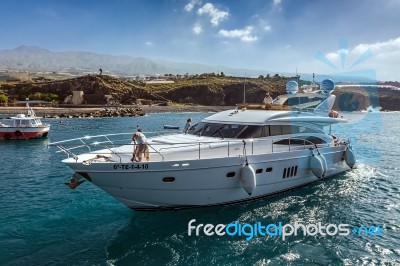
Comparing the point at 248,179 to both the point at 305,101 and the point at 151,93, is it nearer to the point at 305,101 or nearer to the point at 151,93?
the point at 305,101

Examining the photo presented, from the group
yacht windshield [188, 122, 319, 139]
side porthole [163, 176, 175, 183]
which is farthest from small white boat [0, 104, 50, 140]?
side porthole [163, 176, 175, 183]

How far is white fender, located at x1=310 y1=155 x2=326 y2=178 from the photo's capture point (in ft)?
50.0

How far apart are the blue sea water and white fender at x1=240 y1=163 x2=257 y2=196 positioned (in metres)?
1.14

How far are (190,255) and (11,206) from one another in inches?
342

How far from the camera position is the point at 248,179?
12359mm

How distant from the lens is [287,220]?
12.5 m

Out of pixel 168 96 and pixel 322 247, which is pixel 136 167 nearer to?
pixel 322 247

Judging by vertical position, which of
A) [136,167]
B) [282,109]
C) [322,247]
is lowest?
[322,247]

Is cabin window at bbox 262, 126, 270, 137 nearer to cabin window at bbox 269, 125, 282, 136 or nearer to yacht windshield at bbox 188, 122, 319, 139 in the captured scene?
yacht windshield at bbox 188, 122, 319, 139

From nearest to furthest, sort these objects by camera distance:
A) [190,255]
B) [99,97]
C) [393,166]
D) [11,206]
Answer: [190,255]
[11,206]
[393,166]
[99,97]

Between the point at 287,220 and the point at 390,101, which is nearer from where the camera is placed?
the point at 287,220

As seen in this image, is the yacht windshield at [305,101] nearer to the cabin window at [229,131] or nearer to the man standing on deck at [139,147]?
the cabin window at [229,131]

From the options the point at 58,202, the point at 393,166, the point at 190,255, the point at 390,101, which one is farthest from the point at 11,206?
the point at 390,101

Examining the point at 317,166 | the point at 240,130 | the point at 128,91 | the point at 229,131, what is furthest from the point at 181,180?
the point at 128,91
